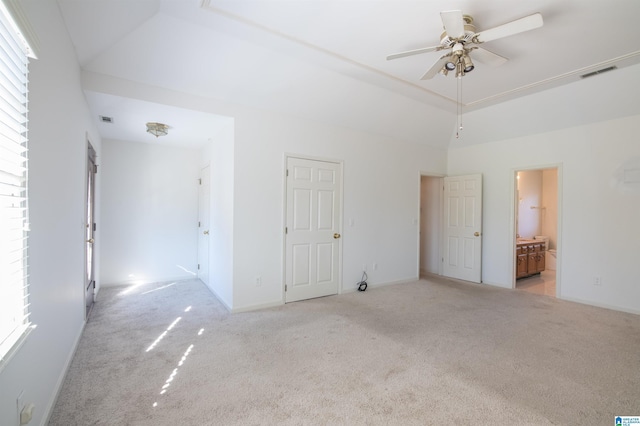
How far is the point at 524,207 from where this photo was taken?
688cm

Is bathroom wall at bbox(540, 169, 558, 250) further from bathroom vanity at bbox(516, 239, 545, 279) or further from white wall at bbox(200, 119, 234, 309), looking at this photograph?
white wall at bbox(200, 119, 234, 309)

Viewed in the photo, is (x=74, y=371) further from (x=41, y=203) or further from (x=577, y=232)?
(x=577, y=232)

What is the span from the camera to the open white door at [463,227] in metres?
5.32

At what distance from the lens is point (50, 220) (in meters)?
1.92

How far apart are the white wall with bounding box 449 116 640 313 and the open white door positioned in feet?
1.45

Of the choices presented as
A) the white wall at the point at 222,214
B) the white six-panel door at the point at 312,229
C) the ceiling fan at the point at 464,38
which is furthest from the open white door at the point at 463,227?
the white wall at the point at 222,214

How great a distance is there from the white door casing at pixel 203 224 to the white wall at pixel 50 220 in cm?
211

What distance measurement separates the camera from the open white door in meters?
5.32

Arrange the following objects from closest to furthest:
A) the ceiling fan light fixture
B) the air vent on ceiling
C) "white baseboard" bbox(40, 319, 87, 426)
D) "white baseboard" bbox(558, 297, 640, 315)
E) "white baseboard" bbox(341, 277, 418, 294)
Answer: "white baseboard" bbox(40, 319, 87, 426)
the ceiling fan light fixture
the air vent on ceiling
"white baseboard" bbox(558, 297, 640, 315)
"white baseboard" bbox(341, 277, 418, 294)

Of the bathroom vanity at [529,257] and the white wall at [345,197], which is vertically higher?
the white wall at [345,197]

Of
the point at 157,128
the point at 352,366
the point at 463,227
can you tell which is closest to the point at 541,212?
the point at 463,227

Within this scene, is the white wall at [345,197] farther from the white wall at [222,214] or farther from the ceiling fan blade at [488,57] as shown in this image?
the ceiling fan blade at [488,57]

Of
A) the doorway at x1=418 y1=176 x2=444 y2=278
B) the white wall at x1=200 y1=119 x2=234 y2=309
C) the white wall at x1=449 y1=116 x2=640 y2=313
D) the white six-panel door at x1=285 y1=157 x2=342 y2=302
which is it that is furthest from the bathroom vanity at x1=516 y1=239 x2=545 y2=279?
the white wall at x1=200 y1=119 x2=234 y2=309

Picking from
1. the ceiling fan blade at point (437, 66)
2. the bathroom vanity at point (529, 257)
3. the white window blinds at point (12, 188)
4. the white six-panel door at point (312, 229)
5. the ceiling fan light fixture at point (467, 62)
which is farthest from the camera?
the bathroom vanity at point (529, 257)
